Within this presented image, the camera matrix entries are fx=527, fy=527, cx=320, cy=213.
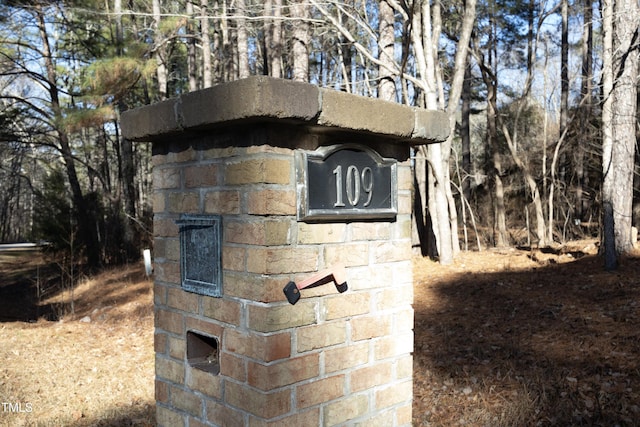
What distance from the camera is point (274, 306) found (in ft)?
5.81

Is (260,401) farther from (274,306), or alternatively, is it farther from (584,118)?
(584,118)

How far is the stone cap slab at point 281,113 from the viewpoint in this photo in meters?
1.65

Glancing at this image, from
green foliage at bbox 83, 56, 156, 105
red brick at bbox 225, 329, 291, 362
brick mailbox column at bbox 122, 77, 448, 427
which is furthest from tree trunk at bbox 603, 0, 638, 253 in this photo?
green foliage at bbox 83, 56, 156, 105

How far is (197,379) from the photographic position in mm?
2037

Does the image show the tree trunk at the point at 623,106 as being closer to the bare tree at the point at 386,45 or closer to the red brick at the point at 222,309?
the bare tree at the point at 386,45

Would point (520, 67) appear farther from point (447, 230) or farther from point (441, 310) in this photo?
point (441, 310)

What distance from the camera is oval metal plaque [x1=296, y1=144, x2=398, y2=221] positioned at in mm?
1831

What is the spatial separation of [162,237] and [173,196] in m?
0.19

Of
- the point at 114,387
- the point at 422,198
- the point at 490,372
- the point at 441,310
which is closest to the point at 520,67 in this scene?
the point at 422,198

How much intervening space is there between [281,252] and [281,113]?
462mm

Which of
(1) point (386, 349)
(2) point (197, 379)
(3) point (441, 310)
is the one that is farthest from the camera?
(3) point (441, 310)

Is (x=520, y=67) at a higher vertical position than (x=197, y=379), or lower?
higher

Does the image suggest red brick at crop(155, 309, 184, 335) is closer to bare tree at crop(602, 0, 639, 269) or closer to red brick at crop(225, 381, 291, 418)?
red brick at crop(225, 381, 291, 418)

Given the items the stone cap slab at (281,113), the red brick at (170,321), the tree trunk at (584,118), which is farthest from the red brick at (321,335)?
the tree trunk at (584,118)
